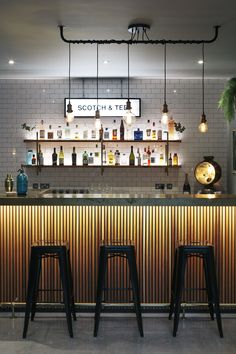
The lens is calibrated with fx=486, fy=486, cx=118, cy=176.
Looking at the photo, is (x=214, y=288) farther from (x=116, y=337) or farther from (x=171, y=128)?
(x=171, y=128)

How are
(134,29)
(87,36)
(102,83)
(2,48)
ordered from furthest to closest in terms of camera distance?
1. (102,83)
2. (2,48)
3. (87,36)
4. (134,29)

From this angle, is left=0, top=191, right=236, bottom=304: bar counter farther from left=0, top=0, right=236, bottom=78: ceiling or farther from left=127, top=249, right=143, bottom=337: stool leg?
left=0, top=0, right=236, bottom=78: ceiling

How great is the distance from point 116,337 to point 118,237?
3.21 ft

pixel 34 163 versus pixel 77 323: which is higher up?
pixel 34 163

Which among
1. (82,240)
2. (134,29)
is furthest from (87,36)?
(82,240)

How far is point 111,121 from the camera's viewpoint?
813cm

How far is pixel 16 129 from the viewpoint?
8133 millimetres

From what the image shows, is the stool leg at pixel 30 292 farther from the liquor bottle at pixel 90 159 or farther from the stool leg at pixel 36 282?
the liquor bottle at pixel 90 159

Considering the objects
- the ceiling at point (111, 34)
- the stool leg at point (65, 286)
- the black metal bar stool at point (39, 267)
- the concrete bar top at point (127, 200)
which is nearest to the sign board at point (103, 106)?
the ceiling at point (111, 34)

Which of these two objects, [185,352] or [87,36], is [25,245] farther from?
[87,36]

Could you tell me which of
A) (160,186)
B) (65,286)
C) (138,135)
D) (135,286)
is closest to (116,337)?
(135,286)

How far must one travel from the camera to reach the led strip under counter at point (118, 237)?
480 cm

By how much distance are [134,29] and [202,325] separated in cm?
307

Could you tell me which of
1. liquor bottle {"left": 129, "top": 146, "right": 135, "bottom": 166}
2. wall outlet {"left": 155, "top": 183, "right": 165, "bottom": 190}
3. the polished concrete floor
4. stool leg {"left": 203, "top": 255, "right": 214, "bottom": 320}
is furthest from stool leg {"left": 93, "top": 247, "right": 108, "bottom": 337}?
wall outlet {"left": 155, "top": 183, "right": 165, "bottom": 190}
